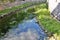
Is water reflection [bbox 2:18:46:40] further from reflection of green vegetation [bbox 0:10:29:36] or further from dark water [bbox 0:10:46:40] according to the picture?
reflection of green vegetation [bbox 0:10:29:36]

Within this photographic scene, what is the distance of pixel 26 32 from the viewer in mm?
34531

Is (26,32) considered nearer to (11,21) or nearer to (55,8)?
(11,21)

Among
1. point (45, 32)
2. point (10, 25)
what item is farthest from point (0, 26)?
point (45, 32)

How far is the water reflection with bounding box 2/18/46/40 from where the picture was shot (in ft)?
104

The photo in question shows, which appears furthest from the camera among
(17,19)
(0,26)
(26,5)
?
(26,5)

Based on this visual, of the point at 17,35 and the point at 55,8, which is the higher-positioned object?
the point at 55,8

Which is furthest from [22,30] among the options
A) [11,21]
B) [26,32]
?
[11,21]

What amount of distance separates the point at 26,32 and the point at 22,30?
1.68 metres

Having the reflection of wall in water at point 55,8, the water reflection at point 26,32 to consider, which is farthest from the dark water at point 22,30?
the reflection of wall in water at point 55,8

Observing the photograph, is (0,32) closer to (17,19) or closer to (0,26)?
(0,26)

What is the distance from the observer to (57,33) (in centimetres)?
2947

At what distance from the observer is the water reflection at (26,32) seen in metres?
31.8

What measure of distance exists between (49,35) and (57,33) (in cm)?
185

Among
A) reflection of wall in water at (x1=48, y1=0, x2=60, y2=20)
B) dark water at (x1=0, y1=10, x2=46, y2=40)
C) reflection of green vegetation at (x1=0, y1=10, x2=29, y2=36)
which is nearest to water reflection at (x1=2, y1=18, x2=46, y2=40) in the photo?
dark water at (x1=0, y1=10, x2=46, y2=40)
